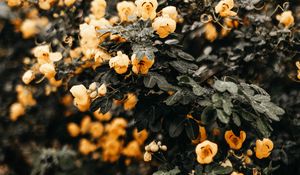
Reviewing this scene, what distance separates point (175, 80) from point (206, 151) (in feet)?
1.26

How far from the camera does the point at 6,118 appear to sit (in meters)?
4.43

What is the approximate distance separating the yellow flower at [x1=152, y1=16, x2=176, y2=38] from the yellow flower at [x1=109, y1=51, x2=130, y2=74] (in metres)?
0.20

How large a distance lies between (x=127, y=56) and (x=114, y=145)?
5.72 ft

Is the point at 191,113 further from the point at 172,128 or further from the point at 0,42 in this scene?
the point at 0,42

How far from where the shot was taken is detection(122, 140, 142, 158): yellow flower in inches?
140

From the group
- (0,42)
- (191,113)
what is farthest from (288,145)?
(0,42)

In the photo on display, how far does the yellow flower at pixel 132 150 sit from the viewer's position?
3566 mm

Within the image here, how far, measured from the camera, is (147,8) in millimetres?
2086

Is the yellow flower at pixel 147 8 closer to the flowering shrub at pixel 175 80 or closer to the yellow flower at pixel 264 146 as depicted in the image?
the flowering shrub at pixel 175 80

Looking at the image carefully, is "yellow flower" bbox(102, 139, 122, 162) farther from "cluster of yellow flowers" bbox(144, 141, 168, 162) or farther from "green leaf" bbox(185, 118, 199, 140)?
"green leaf" bbox(185, 118, 199, 140)

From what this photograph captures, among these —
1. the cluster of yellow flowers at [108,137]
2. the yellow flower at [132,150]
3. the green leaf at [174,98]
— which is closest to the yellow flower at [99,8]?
the green leaf at [174,98]

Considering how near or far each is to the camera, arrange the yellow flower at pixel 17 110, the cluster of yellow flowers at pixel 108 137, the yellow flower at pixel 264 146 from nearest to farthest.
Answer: the yellow flower at pixel 264 146 → the cluster of yellow flowers at pixel 108 137 → the yellow flower at pixel 17 110

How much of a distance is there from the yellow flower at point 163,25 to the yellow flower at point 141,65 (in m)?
0.16

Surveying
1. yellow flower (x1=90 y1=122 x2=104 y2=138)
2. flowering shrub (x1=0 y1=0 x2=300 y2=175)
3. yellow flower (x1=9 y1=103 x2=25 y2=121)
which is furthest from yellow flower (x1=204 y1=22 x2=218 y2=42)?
yellow flower (x1=9 y1=103 x2=25 y2=121)
